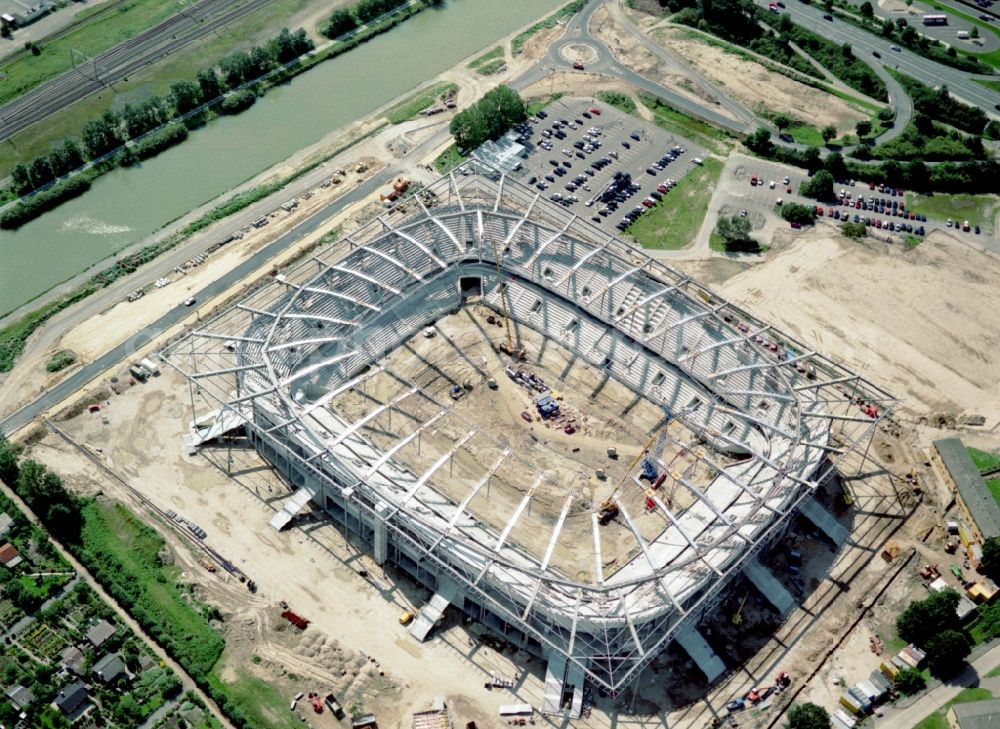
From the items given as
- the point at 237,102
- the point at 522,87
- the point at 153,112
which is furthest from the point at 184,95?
the point at 522,87

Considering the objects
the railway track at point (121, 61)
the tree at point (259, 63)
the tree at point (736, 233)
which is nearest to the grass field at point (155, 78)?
the railway track at point (121, 61)

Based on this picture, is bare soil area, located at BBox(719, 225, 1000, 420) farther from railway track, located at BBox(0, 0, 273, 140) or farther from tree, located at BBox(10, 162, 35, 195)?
railway track, located at BBox(0, 0, 273, 140)

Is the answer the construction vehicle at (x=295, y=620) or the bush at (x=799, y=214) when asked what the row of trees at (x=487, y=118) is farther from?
the construction vehicle at (x=295, y=620)

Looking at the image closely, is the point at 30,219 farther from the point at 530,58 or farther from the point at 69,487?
the point at 530,58

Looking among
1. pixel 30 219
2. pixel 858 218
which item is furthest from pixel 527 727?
pixel 30 219

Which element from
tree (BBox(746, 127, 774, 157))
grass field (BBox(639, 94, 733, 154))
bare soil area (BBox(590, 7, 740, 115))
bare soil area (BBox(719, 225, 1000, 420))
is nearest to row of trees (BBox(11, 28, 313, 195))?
bare soil area (BBox(590, 7, 740, 115))

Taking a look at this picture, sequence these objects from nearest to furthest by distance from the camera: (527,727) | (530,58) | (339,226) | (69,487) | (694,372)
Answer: (527,727) < (69,487) < (694,372) < (339,226) < (530,58)
